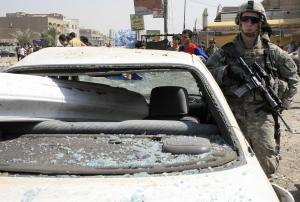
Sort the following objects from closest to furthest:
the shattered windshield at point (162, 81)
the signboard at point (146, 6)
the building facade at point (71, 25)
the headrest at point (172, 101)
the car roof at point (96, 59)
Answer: the car roof at point (96, 59) < the headrest at point (172, 101) < the shattered windshield at point (162, 81) < the signboard at point (146, 6) < the building facade at point (71, 25)

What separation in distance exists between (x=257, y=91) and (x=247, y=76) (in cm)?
17

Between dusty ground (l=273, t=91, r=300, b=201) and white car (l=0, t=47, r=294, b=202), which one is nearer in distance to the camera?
white car (l=0, t=47, r=294, b=202)

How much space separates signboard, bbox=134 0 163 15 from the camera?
25845 millimetres

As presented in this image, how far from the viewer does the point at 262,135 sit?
12.4ft

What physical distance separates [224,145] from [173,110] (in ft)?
Answer: 2.22

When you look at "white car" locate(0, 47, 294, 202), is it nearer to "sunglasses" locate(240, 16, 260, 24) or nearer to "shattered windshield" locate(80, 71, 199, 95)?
"sunglasses" locate(240, 16, 260, 24)

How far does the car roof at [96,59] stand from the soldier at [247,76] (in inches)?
38.8

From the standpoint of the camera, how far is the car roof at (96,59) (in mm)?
2668

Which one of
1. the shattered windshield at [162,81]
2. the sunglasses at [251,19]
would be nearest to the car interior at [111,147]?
the sunglasses at [251,19]

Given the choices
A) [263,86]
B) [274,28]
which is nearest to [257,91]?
[263,86]

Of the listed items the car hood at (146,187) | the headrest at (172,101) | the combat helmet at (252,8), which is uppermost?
the combat helmet at (252,8)

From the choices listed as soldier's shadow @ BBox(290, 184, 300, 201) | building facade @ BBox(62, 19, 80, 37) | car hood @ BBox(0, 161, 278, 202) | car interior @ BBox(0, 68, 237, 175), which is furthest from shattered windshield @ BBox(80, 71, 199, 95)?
building facade @ BBox(62, 19, 80, 37)

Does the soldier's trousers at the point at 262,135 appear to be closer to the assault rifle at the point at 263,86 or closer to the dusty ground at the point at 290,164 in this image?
the assault rifle at the point at 263,86

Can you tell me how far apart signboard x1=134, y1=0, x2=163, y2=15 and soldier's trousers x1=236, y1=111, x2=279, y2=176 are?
21.7 meters
